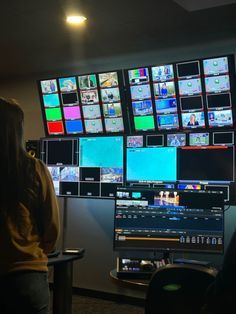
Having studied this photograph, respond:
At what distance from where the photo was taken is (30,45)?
443cm

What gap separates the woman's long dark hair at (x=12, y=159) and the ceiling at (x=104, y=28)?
1733 millimetres

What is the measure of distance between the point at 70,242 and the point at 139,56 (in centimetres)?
203

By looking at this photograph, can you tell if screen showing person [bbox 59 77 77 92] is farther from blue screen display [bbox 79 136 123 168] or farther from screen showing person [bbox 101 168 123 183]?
screen showing person [bbox 101 168 123 183]

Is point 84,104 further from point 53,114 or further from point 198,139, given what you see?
→ point 198,139

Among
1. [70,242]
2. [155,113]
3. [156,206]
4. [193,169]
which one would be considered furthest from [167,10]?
[70,242]

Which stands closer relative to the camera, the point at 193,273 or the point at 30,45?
the point at 193,273

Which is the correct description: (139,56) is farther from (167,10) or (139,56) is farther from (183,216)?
(183,216)

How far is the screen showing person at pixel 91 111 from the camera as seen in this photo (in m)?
4.26

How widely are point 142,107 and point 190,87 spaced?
463 millimetres

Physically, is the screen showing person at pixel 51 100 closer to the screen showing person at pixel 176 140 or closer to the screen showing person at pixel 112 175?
the screen showing person at pixel 112 175

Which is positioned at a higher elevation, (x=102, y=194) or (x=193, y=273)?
(x=102, y=194)

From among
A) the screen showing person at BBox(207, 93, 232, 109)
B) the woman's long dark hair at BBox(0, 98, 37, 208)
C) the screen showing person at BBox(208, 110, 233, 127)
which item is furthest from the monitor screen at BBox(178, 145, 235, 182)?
the woman's long dark hair at BBox(0, 98, 37, 208)

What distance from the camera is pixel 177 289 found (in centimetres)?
199

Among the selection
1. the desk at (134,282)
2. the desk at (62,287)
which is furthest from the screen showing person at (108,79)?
the desk at (134,282)
